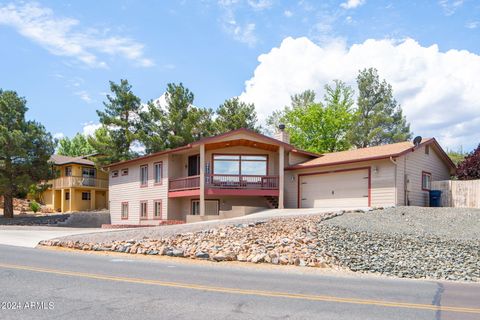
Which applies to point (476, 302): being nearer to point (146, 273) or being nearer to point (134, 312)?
point (134, 312)

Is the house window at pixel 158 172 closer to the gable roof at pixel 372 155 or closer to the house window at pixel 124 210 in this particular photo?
the house window at pixel 124 210

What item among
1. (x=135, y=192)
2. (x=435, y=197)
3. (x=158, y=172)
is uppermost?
(x=158, y=172)

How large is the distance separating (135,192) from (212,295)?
86.2ft

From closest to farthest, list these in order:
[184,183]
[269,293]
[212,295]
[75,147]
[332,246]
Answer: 1. [212,295]
2. [269,293]
3. [332,246]
4. [184,183]
5. [75,147]

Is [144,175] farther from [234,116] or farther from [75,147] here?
[75,147]

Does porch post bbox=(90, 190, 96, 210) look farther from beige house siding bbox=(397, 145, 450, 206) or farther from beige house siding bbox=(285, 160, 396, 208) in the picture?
beige house siding bbox=(397, 145, 450, 206)

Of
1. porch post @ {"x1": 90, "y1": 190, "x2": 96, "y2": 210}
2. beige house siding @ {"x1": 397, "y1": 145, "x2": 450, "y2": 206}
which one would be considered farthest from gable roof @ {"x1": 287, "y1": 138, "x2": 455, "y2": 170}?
porch post @ {"x1": 90, "y1": 190, "x2": 96, "y2": 210}

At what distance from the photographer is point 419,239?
16.0 m

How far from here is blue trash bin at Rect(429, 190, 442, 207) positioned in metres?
25.6

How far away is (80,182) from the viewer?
157 ft

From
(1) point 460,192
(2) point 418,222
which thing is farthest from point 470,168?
(2) point 418,222

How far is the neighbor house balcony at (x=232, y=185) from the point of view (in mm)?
27328

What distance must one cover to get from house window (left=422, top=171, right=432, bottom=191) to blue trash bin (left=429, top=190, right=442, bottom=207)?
0.48m

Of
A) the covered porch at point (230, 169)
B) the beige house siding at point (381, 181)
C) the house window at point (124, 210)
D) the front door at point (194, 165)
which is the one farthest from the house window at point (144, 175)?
the beige house siding at point (381, 181)
